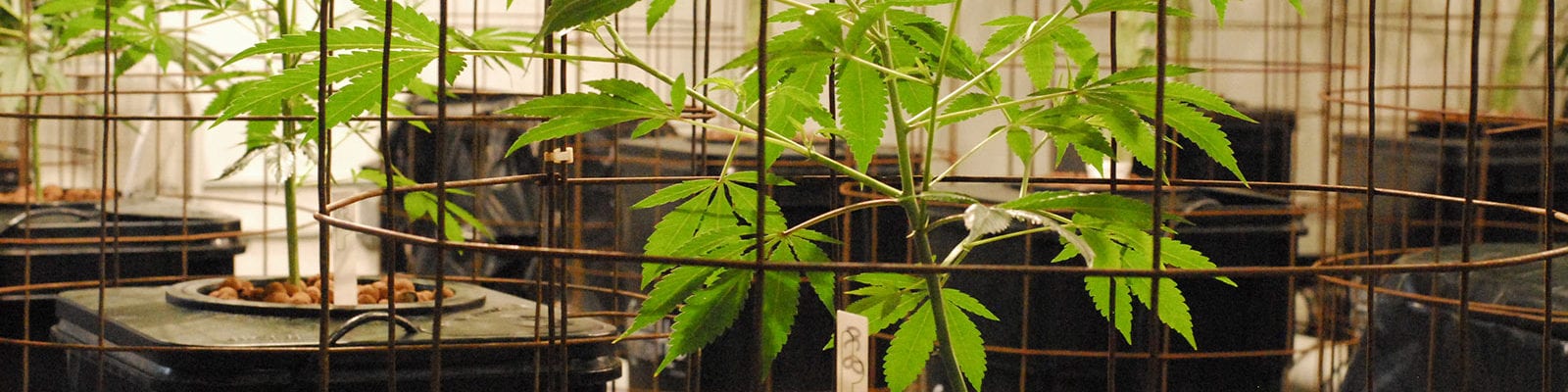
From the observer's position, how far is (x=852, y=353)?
2.21 feet

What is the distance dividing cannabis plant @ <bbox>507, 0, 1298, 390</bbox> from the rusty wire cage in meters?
0.03

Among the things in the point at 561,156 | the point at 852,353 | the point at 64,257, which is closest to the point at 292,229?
the point at 561,156

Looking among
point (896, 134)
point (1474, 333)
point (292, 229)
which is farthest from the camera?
point (1474, 333)

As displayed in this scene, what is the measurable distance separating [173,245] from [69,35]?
0.70 metres

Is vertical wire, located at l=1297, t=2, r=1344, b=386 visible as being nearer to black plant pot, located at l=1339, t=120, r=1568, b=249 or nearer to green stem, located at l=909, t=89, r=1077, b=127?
black plant pot, located at l=1339, t=120, r=1568, b=249

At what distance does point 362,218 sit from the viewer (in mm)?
3746

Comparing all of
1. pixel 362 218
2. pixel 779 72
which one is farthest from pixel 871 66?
pixel 362 218

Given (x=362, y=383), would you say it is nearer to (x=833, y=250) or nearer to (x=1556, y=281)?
(x=833, y=250)

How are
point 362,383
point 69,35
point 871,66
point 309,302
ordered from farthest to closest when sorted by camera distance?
point 69,35, point 309,302, point 362,383, point 871,66

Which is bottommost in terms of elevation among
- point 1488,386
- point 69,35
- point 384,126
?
point 1488,386

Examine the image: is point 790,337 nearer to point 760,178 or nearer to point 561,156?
point 561,156

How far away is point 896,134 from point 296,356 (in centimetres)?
69

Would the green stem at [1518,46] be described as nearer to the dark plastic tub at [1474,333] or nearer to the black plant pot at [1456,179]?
the black plant pot at [1456,179]

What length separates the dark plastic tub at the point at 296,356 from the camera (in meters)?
1.18
